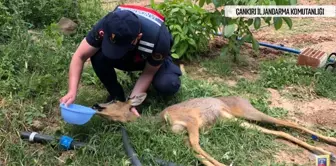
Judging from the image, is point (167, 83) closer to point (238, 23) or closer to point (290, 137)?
point (290, 137)

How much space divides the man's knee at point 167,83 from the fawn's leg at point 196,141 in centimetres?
53

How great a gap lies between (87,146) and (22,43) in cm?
193

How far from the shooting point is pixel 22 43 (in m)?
4.62

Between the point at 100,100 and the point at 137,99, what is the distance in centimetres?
52

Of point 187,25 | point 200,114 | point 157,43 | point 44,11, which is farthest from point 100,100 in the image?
point 44,11

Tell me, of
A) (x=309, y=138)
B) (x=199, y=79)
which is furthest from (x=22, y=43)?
(x=309, y=138)

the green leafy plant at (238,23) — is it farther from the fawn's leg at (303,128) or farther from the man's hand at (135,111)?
the man's hand at (135,111)

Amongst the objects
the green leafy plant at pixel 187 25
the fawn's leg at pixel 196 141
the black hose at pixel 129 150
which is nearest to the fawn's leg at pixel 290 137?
the fawn's leg at pixel 196 141

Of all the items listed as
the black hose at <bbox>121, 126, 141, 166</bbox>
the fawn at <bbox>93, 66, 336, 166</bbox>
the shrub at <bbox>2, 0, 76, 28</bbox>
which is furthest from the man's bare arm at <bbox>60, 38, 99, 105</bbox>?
the shrub at <bbox>2, 0, 76, 28</bbox>

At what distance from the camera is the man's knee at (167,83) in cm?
379

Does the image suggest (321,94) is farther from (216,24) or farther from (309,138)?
(216,24)

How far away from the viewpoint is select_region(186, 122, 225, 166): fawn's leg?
3070 millimetres

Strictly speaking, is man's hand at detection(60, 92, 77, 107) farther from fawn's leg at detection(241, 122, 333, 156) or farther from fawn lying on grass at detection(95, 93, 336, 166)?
fawn's leg at detection(241, 122, 333, 156)

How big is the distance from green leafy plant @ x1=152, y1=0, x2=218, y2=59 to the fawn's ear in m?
1.16
